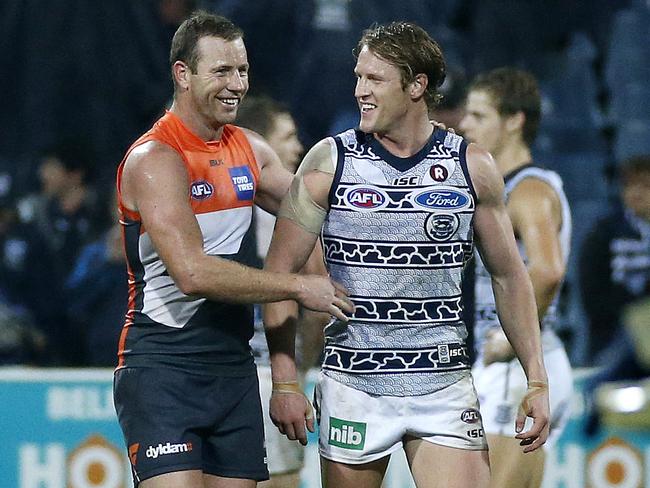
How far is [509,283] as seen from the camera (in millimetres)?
4105

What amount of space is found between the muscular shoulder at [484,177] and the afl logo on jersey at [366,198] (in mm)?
285

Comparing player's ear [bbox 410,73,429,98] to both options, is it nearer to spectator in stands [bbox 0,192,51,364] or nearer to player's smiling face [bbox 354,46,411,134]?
player's smiling face [bbox 354,46,411,134]

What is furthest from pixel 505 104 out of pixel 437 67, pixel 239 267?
pixel 239 267

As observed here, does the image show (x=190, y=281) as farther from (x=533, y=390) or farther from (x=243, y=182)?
(x=533, y=390)

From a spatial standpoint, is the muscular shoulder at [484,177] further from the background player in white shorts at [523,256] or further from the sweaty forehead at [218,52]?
the background player in white shorts at [523,256]

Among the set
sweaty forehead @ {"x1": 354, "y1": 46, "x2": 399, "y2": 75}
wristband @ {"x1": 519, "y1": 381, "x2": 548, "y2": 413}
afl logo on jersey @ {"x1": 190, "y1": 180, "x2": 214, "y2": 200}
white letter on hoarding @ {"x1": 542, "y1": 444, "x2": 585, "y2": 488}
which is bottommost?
white letter on hoarding @ {"x1": 542, "y1": 444, "x2": 585, "y2": 488}

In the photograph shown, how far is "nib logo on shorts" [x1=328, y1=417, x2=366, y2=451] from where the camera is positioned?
3.93m

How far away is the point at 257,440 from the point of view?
13.7 feet

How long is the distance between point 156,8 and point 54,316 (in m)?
1.86

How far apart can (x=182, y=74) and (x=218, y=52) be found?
5.5 inches

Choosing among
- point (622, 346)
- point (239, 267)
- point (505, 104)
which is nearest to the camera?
point (239, 267)

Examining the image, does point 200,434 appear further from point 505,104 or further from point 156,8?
point 156,8

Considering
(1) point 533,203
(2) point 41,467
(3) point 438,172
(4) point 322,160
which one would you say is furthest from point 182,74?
(2) point 41,467

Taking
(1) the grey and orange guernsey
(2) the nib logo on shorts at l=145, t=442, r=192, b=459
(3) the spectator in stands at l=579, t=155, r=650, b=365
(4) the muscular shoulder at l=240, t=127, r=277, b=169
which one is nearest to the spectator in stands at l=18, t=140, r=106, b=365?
(3) the spectator in stands at l=579, t=155, r=650, b=365
